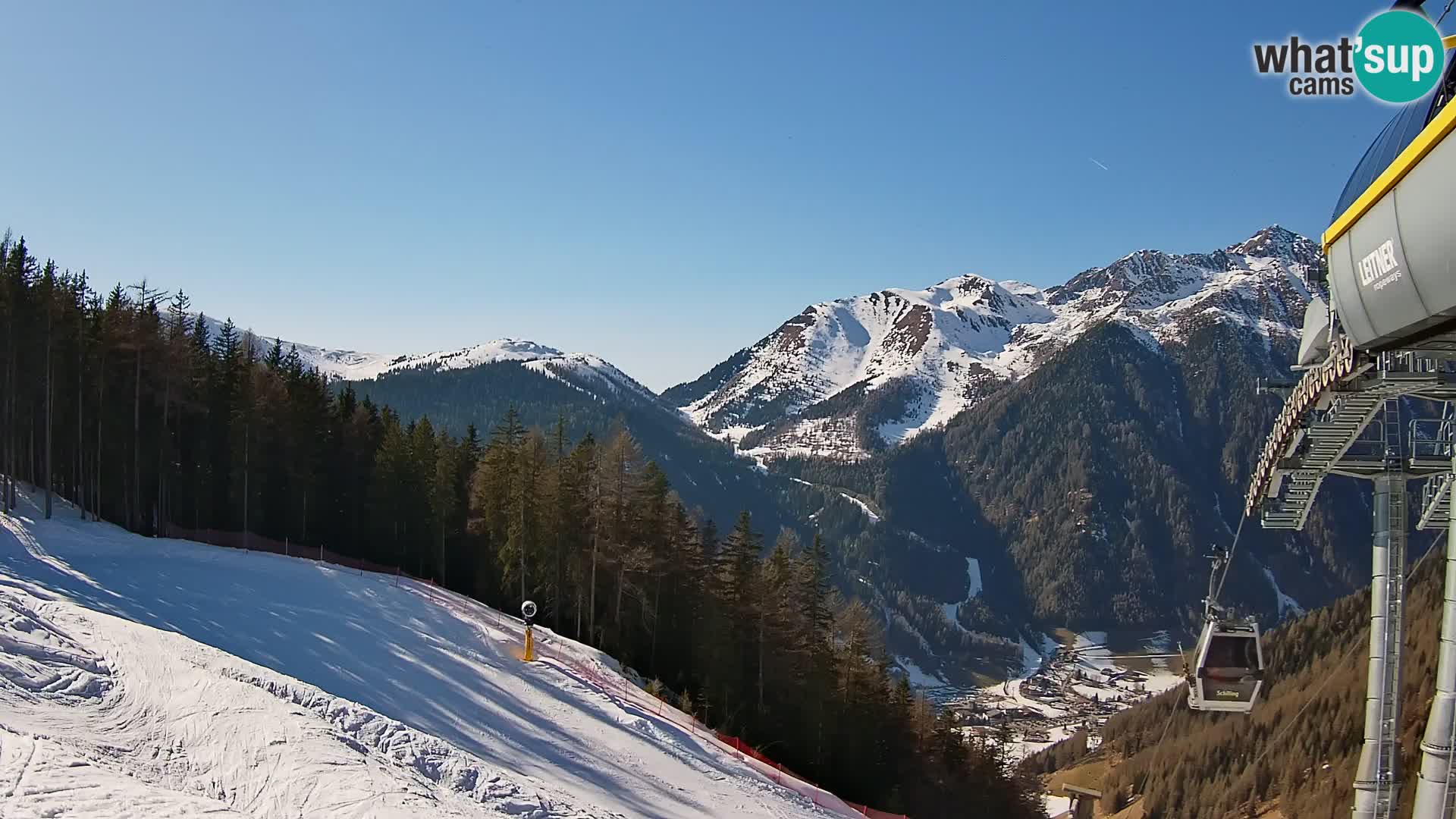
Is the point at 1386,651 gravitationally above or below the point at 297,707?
A: above

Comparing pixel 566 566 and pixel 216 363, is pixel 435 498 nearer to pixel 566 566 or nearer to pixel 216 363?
pixel 566 566

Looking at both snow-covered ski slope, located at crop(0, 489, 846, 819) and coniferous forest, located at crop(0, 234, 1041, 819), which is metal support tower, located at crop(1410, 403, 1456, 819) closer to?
snow-covered ski slope, located at crop(0, 489, 846, 819)

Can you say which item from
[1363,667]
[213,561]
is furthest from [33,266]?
[1363,667]

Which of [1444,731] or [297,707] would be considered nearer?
[1444,731]

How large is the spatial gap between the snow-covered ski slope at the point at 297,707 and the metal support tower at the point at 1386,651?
35.7 feet

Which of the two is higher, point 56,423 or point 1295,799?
point 56,423

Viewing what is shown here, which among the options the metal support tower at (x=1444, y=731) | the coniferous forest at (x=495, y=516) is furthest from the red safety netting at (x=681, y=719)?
the metal support tower at (x=1444, y=731)

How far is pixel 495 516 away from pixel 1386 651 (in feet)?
111

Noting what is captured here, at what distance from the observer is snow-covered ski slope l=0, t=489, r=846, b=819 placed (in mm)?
12156

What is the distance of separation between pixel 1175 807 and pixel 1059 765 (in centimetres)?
4645

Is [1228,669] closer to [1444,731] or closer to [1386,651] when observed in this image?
[1386,651]

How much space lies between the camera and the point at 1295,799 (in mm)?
34781

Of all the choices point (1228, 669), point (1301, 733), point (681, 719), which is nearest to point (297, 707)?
point (681, 719)

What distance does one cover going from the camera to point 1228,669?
11.5m
